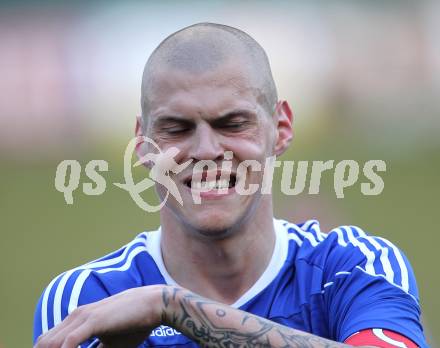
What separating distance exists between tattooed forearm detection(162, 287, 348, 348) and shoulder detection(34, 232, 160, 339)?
76cm

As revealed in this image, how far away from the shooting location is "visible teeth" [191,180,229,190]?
387cm

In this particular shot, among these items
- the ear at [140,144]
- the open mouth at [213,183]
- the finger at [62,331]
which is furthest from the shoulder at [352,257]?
the finger at [62,331]

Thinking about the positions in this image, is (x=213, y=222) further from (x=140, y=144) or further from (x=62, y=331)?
(x=62, y=331)

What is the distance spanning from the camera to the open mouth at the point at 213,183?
3.87 meters

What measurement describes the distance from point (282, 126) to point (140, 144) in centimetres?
67

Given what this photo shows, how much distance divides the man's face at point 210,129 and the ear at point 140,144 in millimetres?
184

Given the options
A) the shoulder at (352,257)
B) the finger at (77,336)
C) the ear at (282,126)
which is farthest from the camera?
the ear at (282,126)

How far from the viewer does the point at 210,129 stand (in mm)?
3896

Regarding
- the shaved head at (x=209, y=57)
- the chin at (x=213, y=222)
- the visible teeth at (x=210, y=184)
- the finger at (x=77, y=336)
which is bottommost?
the finger at (x=77, y=336)

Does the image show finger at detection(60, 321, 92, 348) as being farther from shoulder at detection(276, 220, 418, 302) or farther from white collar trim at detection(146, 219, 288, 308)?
shoulder at detection(276, 220, 418, 302)

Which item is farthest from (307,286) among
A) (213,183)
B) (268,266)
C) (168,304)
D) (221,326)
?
(168,304)

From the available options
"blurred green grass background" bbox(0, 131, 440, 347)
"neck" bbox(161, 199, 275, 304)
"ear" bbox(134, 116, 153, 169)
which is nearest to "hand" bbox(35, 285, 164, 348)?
"neck" bbox(161, 199, 275, 304)

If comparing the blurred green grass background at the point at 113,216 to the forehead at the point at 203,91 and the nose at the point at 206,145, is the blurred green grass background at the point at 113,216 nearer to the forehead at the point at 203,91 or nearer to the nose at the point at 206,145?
the forehead at the point at 203,91

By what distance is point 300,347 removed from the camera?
11.3ft
